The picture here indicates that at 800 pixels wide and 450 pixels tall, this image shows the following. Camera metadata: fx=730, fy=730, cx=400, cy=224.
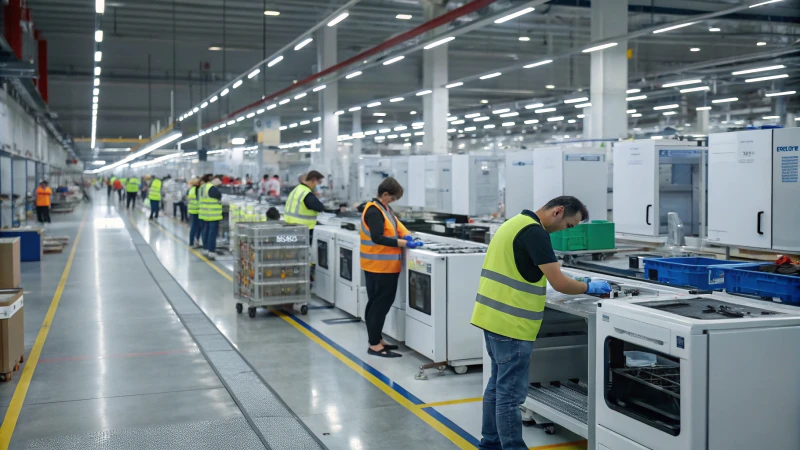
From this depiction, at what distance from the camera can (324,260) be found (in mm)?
9164

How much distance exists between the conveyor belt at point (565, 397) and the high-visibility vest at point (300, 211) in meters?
5.09

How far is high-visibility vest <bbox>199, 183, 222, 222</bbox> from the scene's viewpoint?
561 inches

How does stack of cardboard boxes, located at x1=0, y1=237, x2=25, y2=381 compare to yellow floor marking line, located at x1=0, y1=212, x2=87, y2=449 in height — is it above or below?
above

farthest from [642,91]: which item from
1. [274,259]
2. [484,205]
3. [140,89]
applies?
[140,89]

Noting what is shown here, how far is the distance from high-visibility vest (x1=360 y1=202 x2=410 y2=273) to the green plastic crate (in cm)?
147

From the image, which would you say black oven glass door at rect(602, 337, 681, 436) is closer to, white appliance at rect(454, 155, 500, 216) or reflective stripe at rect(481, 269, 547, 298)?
reflective stripe at rect(481, 269, 547, 298)

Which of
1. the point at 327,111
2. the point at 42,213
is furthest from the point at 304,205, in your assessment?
the point at 42,213

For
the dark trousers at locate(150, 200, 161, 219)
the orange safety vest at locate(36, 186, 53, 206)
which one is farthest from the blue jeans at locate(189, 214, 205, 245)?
the dark trousers at locate(150, 200, 161, 219)

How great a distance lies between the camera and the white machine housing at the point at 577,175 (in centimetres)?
865

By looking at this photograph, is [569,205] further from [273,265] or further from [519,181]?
[519,181]

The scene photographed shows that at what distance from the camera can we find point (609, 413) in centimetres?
357

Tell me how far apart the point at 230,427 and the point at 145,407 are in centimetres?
82

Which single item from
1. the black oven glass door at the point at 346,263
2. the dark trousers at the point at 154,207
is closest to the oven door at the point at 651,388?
the black oven glass door at the point at 346,263

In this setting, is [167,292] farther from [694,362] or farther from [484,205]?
[694,362]
